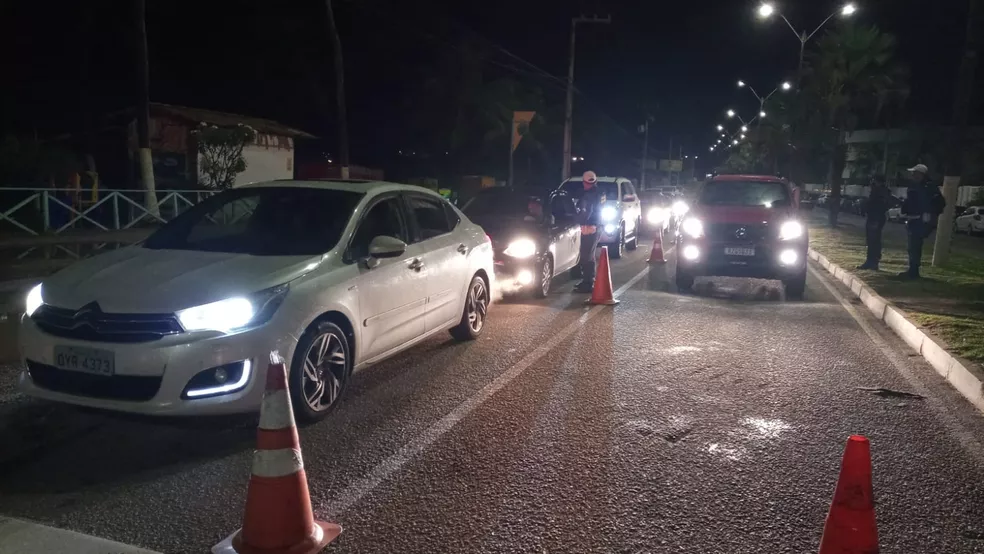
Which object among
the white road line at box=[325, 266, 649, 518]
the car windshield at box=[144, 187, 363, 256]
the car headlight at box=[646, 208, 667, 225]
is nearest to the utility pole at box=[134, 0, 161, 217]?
the car windshield at box=[144, 187, 363, 256]

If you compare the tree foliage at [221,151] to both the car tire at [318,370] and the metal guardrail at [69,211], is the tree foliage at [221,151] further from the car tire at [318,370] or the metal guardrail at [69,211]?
the car tire at [318,370]

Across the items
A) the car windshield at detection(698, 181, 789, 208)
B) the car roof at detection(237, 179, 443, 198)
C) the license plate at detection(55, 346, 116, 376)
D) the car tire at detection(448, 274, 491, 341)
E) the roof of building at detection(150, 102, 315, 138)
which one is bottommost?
the car tire at detection(448, 274, 491, 341)

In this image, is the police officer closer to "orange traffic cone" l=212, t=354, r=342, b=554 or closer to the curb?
the curb

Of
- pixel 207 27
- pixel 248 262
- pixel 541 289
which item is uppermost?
pixel 207 27

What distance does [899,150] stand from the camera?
70812mm

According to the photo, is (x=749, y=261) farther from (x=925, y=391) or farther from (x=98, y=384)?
(x=98, y=384)

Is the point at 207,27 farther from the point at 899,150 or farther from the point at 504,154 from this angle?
the point at 899,150

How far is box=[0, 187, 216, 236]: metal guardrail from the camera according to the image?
1652cm

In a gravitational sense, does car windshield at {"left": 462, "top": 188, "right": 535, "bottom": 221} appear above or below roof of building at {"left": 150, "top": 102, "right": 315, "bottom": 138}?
below

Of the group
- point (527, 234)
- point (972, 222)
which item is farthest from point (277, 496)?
point (972, 222)

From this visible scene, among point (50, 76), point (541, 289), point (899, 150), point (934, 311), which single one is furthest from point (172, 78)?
point (899, 150)

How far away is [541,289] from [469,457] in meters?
6.55

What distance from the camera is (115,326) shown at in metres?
4.79

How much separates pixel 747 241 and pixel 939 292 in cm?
293
